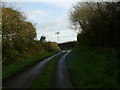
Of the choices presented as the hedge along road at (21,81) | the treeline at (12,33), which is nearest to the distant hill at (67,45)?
the treeline at (12,33)

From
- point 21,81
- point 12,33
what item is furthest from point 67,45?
point 21,81

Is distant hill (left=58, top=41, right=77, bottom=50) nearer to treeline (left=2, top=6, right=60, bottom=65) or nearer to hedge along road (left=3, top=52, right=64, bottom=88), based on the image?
treeline (left=2, top=6, right=60, bottom=65)

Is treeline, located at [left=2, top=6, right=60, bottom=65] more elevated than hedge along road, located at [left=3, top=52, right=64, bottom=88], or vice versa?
treeline, located at [left=2, top=6, right=60, bottom=65]

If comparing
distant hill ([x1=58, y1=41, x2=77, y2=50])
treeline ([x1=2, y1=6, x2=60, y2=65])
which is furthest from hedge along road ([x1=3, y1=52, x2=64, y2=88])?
distant hill ([x1=58, y1=41, x2=77, y2=50])

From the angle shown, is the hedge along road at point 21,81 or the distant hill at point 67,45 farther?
the distant hill at point 67,45

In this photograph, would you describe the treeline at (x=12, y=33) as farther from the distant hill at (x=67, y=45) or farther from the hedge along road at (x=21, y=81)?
the distant hill at (x=67, y=45)

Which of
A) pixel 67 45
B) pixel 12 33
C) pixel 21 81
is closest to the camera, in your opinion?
pixel 21 81

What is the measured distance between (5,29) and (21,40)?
448 cm

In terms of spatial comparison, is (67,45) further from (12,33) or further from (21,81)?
(21,81)

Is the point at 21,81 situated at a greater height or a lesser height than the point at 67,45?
lesser

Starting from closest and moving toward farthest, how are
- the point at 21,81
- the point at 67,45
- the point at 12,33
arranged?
the point at 21,81 < the point at 12,33 < the point at 67,45

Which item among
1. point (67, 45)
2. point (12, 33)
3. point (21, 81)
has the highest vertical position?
point (12, 33)

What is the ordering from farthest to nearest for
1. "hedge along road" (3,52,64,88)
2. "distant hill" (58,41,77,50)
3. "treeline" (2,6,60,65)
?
"distant hill" (58,41,77,50) < "treeline" (2,6,60,65) < "hedge along road" (3,52,64,88)

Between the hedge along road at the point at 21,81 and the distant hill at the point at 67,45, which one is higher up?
the distant hill at the point at 67,45
